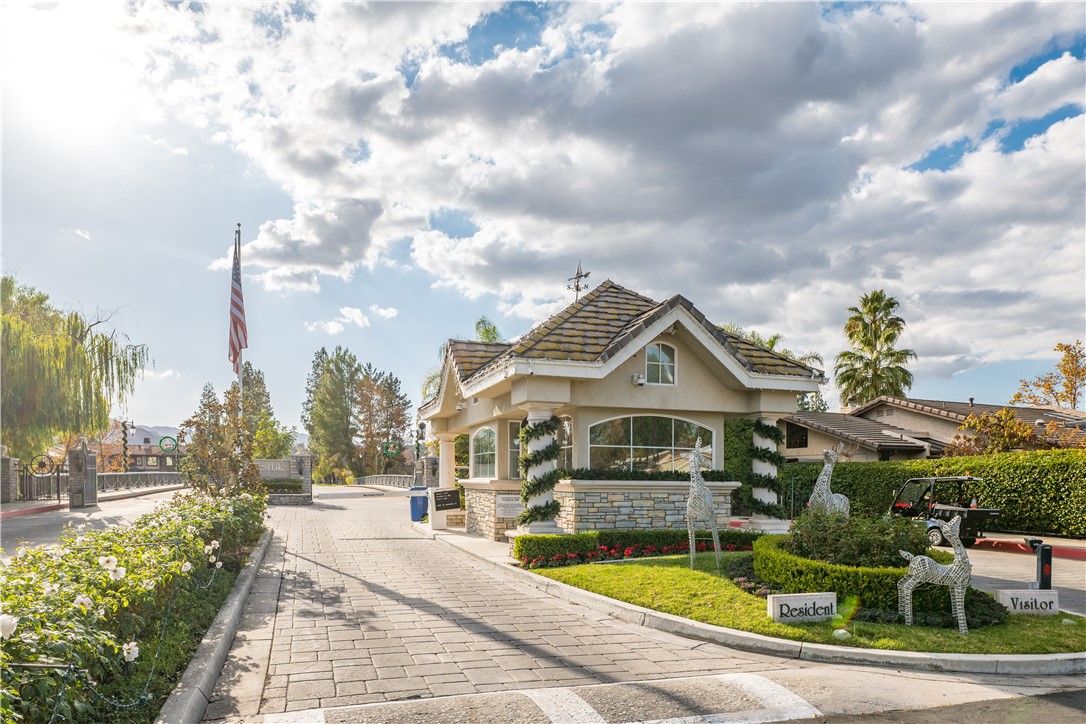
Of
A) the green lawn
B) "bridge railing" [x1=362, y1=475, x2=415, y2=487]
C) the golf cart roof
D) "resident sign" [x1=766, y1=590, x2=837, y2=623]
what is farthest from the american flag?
"bridge railing" [x1=362, y1=475, x2=415, y2=487]

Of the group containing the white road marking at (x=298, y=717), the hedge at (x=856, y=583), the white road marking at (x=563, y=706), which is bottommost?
the white road marking at (x=563, y=706)

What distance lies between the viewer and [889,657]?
25.6 ft

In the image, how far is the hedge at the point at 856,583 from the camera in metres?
9.23

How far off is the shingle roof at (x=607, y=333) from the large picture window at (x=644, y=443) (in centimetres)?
184

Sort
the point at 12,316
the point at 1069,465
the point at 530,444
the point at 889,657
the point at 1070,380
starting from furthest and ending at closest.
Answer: the point at 1070,380 → the point at 12,316 → the point at 1069,465 → the point at 530,444 → the point at 889,657

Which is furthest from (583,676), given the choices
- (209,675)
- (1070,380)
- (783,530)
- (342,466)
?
(342,466)

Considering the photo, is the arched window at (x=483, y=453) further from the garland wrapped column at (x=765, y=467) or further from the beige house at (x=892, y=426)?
the beige house at (x=892, y=426)

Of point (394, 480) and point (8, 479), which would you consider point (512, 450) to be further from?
point (394, 480)

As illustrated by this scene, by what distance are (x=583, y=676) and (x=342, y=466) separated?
7077 cm

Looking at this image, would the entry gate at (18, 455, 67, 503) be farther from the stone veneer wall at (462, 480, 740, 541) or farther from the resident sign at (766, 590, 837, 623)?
the resident sign at (766, 590, 837, 623)

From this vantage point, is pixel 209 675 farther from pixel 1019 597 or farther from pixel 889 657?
pixel 1019 597

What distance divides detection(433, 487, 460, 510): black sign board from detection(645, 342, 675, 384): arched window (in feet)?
25.3

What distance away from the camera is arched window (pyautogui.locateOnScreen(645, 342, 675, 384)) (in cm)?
1642

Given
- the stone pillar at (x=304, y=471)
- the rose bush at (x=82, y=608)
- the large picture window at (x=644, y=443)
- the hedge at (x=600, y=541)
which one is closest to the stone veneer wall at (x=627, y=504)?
the hedge at (x=600, y=541)
